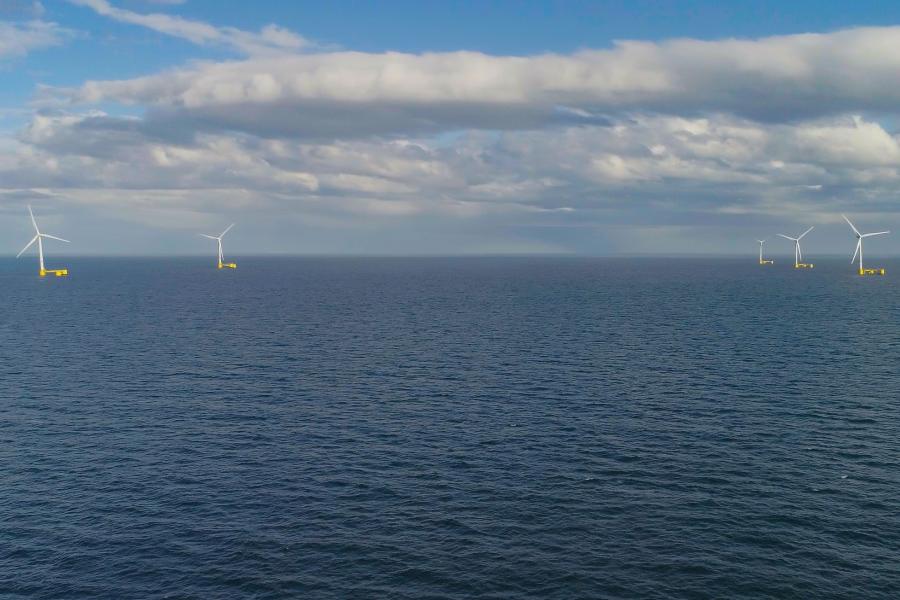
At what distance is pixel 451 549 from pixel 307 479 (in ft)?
82.8

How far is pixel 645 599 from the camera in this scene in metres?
62.3

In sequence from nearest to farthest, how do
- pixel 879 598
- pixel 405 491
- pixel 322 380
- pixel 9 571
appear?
pixel 879 598, pixel 9 571, pixel 405 491, pixel 322 380

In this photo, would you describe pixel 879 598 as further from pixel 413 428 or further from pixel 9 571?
pixel 9 571

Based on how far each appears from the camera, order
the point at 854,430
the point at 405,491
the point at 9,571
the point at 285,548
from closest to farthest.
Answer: the point at 9,571, the point at 285,548, the point at 405,491, the point at 854,430

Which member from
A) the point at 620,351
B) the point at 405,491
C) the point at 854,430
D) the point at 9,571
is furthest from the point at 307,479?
the point at 620,351

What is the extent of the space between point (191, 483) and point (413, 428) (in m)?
34.2

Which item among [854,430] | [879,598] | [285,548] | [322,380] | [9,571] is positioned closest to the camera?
[879,598]

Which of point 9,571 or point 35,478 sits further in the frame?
point 35,478

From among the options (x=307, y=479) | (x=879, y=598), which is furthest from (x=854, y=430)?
(x=307, y=479)

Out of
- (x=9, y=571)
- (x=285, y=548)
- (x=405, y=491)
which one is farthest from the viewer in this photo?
(x=405, y=491)

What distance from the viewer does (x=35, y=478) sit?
8775 centimetres

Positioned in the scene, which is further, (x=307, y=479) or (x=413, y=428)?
(x=413, y=428)

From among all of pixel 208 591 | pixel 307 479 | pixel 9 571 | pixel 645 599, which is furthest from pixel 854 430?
pixel 9 571

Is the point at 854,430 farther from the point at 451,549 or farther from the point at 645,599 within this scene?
the point at 451,549
